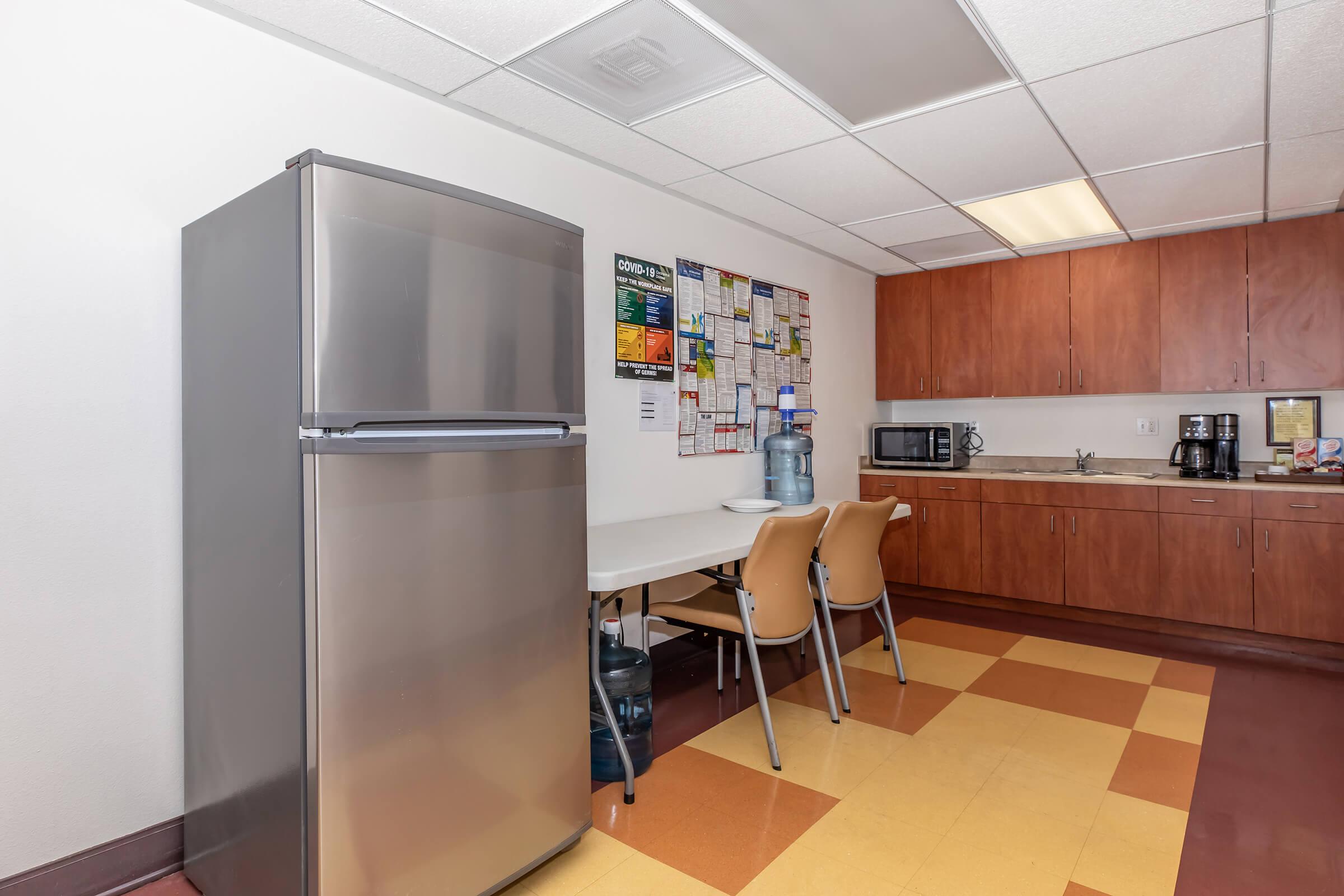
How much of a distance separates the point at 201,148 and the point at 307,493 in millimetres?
1226

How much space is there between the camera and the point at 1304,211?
3834mm

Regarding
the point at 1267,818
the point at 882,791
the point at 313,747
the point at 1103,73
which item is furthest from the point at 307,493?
the point at 1267,818

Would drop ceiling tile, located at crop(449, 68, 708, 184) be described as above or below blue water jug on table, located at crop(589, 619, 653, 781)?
above

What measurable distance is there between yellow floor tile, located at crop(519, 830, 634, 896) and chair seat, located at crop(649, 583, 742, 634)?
851 mm

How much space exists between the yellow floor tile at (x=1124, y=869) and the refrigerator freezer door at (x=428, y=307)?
1.84 m

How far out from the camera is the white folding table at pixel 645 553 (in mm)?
2221

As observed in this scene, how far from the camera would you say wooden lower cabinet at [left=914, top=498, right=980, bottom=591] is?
4727 millimetres

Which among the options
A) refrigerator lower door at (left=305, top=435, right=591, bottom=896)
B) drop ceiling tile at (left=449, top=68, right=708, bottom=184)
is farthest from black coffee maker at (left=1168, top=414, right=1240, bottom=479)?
refrigerator lower door at (left=305, top=435, right=591, bottom=896)

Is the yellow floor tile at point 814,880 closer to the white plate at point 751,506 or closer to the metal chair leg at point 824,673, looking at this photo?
the metal chair leg at point 824,673

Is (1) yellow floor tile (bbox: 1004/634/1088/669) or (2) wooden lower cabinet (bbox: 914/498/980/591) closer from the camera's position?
(1) yellow floor tile (bbox: 1004/634/1088/669)

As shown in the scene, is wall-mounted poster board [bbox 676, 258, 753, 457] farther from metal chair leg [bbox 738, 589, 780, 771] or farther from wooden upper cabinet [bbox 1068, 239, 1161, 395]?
wooden upper cabinet [bbox 1068, 239, 1161, 395]

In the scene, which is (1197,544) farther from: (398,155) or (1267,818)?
(398,155)

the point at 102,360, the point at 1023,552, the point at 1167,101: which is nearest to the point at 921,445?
the point at 1023,552

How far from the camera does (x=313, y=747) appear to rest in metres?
1.46
